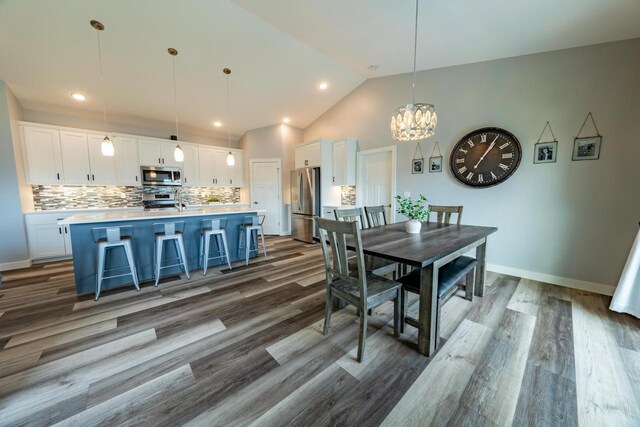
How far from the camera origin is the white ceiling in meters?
2.47

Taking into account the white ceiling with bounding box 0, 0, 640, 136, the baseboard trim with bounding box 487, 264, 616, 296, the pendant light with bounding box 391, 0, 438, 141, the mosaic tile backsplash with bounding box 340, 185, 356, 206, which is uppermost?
the white ceiling with bounding box 0, 0, 640, 136

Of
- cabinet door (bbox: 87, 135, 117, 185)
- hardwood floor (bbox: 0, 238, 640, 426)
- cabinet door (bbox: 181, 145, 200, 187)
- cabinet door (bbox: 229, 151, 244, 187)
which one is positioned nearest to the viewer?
hardwood floor (bbox: 0, 238, 640, 426)

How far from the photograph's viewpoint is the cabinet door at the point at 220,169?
595 centimetres

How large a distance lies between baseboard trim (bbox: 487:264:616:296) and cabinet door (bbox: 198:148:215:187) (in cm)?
612

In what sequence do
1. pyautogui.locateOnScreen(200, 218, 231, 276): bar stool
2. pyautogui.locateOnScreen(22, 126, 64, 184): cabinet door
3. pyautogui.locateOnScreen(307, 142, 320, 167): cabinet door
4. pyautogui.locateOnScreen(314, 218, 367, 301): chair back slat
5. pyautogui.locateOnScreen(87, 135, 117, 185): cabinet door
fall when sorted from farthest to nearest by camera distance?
1. pyautogui.locateOnScreen(307, 142, 320, 167): cabinet door
2. pyautogui.locateOnScreen(87, 135, 117, 185): cabinet door
3. pyautogui.locateOnScreen(22, 126, 64, 184): cabinet door
4. pyautogui.locateOnScreen(200, 218, 231, 276): bar stool
5. pyautogui.locateOnScreen(314, 218, 367, 301): chair back slat

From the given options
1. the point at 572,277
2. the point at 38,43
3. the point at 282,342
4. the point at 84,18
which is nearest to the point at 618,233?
the point at 572,277

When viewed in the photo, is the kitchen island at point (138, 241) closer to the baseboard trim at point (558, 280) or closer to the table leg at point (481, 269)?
the table leg at point (481, 269)

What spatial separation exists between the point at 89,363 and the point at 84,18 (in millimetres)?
3699

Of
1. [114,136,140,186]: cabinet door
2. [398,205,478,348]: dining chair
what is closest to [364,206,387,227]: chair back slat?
[398,205,478,348]: dining chair

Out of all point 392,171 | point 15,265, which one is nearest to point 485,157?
point 392,171

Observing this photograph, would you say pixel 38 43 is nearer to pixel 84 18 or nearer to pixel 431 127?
pixel 84 18

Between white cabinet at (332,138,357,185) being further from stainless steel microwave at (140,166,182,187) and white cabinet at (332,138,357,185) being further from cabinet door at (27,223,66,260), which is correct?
cabinet door at (27,223,66,260)

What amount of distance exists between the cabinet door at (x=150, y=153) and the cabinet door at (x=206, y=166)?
2.72 feet

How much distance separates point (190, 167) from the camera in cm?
555
